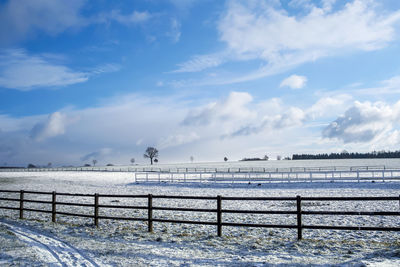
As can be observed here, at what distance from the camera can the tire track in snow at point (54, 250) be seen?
8.19 meters

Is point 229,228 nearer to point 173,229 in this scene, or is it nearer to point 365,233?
point 173,229

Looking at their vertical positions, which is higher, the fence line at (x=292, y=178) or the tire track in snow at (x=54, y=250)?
the fence line at (x=292, y=178)

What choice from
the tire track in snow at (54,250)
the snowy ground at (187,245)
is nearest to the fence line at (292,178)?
the snowy ground at (187,245)

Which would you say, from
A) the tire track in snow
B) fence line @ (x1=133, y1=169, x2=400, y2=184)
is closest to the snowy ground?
the tire track in snow

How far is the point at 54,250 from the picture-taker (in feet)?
30.9

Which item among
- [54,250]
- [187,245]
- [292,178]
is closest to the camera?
[54,250]

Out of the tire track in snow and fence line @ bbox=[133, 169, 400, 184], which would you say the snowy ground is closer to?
the tire track in snow

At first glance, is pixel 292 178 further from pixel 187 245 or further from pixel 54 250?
pixel 54 250

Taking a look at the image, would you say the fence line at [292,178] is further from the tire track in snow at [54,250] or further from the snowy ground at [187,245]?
the tire track in snow at [54,250]

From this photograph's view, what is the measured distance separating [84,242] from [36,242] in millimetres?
1719

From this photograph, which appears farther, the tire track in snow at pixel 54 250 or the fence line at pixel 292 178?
the fence line at pixel 292 178

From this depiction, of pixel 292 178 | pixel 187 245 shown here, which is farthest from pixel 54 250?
pixel 292 178

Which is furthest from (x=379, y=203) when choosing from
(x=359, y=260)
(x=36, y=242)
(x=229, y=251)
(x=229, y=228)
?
(x=36, y=242)

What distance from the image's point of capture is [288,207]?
18.9 m
